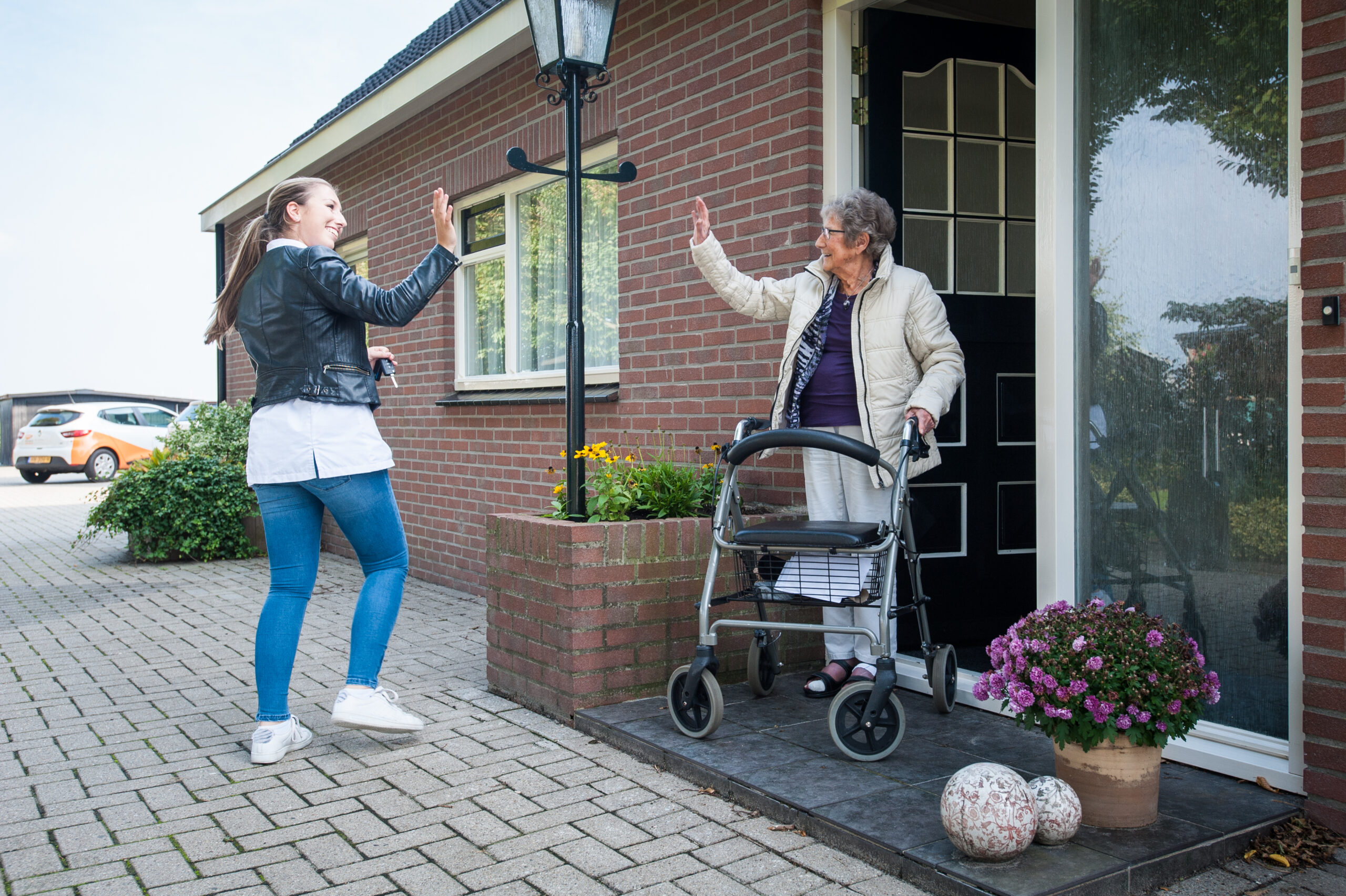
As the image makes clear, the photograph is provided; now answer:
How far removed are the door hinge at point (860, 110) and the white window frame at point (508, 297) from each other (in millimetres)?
1952

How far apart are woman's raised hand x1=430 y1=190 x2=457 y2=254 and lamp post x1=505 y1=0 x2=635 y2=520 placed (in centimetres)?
65

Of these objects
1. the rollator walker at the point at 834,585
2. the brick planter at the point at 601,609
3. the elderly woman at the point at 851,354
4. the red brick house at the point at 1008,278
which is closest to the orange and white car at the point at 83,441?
the red brick house at the point at 1008,278

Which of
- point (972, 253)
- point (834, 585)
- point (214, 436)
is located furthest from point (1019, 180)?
point (214, 436)

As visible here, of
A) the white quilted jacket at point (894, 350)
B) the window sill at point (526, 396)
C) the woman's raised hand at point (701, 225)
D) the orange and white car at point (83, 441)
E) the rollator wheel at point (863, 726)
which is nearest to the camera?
the rollator wheel at point (863, 726)

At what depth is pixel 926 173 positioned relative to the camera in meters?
4.59

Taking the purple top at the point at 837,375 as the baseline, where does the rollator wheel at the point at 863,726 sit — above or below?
below

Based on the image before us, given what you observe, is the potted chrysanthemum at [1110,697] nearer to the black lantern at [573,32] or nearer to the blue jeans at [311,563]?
the blue jeans at [311,563]

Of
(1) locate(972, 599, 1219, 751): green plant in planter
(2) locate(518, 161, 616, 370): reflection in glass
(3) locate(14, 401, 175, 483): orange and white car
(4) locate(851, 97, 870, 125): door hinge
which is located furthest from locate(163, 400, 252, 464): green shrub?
(3) locate(14, 401, 175, 483): orange and white car

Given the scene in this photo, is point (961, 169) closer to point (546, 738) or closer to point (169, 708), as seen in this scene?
point (546, 738)

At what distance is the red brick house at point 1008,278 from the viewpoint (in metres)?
2.89

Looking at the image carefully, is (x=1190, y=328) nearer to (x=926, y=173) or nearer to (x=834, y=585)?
(x=834, y=585)

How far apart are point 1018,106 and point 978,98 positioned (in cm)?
23

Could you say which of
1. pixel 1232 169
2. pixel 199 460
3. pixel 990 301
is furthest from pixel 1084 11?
pixel 199 460

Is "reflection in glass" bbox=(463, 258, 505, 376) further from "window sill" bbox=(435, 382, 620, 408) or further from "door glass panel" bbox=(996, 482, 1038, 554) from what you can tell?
"door glass panel" bbox=(996, 482, 1038, 554)
